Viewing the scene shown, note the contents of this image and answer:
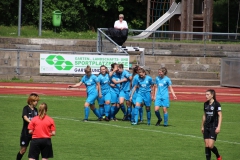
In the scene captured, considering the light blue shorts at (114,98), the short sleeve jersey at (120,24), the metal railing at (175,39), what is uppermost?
the short sleeve jersey at (120,24)

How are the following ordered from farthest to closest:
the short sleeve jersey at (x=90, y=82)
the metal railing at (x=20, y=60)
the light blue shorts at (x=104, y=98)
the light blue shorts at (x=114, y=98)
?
the metal railing at (x=20, y=60) → the light blue shorts at (x=114, y=98) → the light blue shorts at (x=104, y=98) → the short sleeve jersey at (x=90, y=82)

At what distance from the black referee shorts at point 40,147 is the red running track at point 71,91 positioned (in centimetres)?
1777

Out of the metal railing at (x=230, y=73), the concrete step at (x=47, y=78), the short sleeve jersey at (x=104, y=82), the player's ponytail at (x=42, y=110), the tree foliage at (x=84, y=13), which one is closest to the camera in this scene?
the player's ponytail at (x=42, y=110)

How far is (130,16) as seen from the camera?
53719 millimetres

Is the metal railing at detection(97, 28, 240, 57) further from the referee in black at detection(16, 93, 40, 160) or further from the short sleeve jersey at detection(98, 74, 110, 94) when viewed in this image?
the referee in black at detection(16, 93, 40, 160)

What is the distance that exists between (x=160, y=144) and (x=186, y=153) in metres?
1.42

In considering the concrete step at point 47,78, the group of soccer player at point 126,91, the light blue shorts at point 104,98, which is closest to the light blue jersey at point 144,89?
the group of soccer player at point 126,91

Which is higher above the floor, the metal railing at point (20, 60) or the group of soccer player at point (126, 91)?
the metal railing at point (20, 60)

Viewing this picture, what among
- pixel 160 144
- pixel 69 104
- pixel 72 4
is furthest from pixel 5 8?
pixel 160 144

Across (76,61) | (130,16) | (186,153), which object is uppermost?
(130,16)

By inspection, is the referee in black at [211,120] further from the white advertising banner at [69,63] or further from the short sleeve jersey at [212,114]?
the white advertising banner at [69,63]

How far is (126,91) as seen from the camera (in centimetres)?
2439

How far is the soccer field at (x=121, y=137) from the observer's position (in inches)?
701

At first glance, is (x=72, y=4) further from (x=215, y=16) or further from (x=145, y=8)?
(x=215, y=16)
